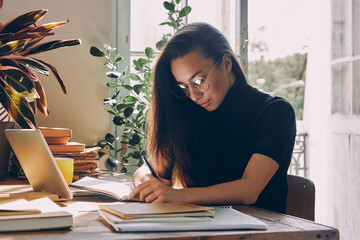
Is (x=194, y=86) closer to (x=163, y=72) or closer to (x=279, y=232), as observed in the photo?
(x=163, y=72)

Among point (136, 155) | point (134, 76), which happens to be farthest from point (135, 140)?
point (134, 76)

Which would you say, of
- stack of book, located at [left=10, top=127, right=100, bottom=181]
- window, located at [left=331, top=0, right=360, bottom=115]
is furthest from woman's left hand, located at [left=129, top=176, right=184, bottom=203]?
window, located at [left=331, top=0, right=360, bottom=115]

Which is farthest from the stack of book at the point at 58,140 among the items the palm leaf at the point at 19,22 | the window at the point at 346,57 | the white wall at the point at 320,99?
the white wall at the point at 320,99

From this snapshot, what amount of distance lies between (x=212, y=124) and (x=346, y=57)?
1.68 meters

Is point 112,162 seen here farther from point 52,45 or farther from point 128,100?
point 52,45

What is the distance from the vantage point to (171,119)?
5.94 feet

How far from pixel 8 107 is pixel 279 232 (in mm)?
992

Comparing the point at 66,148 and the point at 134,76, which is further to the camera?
the point at 134,76

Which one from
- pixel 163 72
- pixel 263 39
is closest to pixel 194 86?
pixel 163 72

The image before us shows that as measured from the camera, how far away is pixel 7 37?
1469 millimetres

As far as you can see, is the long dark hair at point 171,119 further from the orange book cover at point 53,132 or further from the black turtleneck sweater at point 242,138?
the orange book cover at point 53,132

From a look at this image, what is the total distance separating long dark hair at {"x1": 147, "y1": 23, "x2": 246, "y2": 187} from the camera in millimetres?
1720

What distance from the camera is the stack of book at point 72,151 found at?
1748 millimetres

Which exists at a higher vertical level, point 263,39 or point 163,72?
point 263,39
